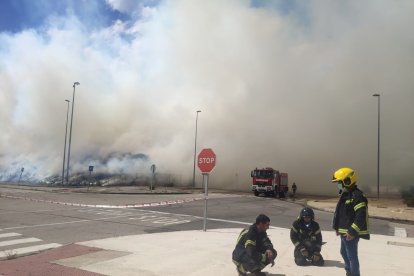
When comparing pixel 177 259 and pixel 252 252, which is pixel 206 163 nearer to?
pixel 177 259

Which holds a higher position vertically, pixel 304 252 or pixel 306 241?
pixel 306 241

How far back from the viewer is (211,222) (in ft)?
53.2

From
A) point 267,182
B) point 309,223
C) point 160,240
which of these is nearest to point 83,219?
point 160,240

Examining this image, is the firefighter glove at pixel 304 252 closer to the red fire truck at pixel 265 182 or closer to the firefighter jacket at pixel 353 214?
the firefighter jacket at pixel 353 214

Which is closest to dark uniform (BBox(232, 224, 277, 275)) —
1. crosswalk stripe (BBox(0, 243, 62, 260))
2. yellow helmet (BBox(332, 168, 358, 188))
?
yellow helmet (BBox(332, 168, 358, 188))

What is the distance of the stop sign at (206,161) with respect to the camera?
40.8 ft

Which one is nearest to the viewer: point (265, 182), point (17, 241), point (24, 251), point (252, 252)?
point (252, 252)

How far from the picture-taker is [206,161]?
41.0 feet

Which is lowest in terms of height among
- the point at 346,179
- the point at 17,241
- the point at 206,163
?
the point at 17,241

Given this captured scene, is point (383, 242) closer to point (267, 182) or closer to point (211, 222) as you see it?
point (211, 222)

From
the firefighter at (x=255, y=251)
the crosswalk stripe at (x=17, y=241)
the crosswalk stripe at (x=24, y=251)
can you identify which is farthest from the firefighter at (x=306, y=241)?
the crosswalk stripe at (x=17, y=241)

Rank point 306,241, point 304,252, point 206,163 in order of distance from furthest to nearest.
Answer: point 206,163 < point 306,241 < point 304,252

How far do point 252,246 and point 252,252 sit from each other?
0.29 feet

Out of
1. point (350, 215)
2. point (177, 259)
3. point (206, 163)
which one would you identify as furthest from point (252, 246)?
point (206, 163)
